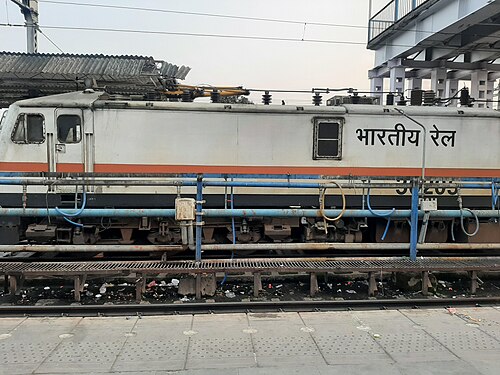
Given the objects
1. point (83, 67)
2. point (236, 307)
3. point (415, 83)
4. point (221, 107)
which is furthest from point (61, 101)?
point (415, 83)

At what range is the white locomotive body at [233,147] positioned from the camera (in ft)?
29.0

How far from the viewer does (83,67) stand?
10.8m

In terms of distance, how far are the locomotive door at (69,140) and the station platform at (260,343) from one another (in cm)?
436

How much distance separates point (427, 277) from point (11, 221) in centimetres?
756

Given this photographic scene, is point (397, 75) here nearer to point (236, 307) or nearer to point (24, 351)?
point (236, 307)

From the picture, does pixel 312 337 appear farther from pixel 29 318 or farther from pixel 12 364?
pixel 29 318

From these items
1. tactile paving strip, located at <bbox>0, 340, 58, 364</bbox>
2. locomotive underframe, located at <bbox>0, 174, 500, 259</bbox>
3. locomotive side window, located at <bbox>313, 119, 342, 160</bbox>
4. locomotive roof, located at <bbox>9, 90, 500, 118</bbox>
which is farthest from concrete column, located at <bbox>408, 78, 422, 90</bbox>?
tactile paving strip, located at <bbox>0, 340, 58, 364</bbox>

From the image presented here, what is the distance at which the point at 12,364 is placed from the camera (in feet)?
12.9

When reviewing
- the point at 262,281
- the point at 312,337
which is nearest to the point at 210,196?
the point at 262,281

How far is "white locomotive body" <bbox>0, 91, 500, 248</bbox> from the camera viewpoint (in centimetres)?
885

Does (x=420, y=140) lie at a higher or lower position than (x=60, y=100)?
lower

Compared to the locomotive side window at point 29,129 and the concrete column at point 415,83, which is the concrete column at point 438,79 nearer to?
the concrete column at point 415,83

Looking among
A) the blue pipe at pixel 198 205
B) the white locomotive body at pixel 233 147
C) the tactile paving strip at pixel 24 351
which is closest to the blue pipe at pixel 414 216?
the white locomotive body at pixel 233 147

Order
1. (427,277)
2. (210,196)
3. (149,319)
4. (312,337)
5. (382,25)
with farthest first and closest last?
(382,25) < (210,196) < (427,277) < (149,319) < (312,337)
